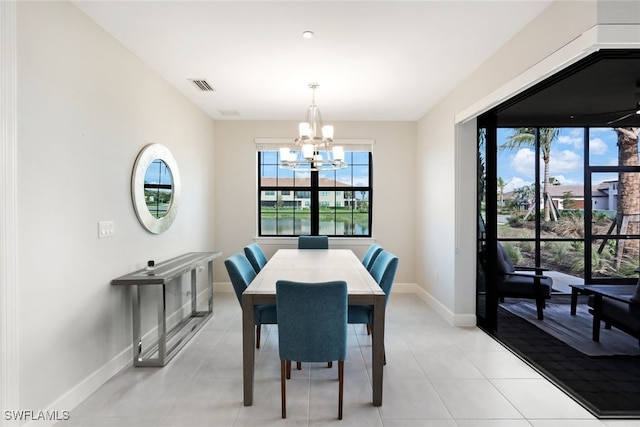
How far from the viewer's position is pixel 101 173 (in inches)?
96.4

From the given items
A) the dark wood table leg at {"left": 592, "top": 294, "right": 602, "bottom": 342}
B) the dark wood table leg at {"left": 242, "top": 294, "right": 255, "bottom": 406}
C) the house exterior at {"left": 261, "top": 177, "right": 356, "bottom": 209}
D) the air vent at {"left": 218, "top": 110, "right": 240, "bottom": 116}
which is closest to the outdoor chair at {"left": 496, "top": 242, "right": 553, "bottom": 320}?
the dark wood table leg at {"left": 592, "top": 294, "right": 602, "bottom": 342}

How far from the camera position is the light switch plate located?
2.42m

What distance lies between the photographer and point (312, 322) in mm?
2057

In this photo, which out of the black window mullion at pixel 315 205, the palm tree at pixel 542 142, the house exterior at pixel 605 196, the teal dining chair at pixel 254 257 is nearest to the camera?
the teal dining chair at pixel 254 257

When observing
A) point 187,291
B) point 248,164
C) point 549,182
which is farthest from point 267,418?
point 549,182

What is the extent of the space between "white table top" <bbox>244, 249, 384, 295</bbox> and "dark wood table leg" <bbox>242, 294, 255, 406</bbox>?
9cm

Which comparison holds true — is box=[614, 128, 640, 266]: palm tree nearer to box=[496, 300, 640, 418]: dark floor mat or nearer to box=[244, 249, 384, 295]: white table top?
box=[496, 300, 640, 418]: dark floor mat

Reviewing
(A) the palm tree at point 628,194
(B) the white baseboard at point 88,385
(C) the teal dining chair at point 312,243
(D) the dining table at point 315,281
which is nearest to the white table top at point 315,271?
(D) the dining table at point 315,281

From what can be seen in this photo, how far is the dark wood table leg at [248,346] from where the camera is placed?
7.14 ft

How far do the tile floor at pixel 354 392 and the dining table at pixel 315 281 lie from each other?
190 millimetres

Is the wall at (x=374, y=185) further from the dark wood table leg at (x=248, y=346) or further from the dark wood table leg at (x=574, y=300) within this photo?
the dark wood table leg at (x=248, y=346)

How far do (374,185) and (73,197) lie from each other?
387cm

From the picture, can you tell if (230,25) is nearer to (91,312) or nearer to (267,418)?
(91,312)

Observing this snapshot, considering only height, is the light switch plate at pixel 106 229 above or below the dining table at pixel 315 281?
above
